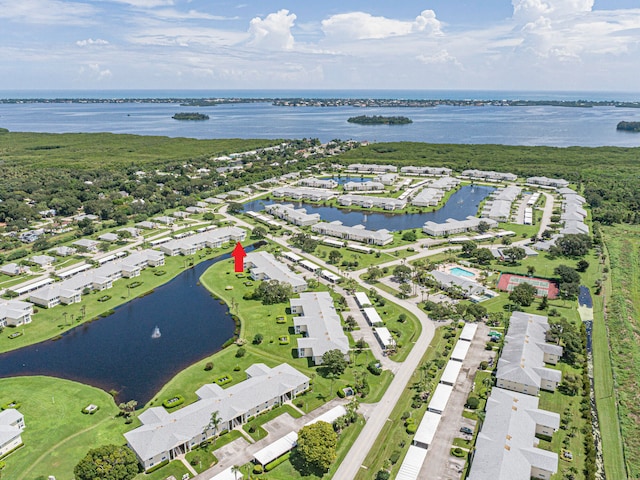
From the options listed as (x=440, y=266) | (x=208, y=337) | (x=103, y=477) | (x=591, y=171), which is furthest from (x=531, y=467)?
(x=591, y=171)

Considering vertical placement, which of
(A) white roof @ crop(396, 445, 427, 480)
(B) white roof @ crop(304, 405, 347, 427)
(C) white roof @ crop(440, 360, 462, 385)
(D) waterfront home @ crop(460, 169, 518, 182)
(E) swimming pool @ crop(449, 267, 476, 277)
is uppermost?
(D) waterfront home @ crop(460, 169, 518, 182)

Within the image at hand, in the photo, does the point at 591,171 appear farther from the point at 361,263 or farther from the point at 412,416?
the point at 412,416

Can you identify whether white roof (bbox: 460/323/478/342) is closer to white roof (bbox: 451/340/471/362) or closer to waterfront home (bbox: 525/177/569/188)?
white roof (bbox: 451/340/471/362)

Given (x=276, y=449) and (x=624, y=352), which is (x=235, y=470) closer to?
(x=276, y=449)

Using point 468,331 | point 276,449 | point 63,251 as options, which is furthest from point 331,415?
point 63,251

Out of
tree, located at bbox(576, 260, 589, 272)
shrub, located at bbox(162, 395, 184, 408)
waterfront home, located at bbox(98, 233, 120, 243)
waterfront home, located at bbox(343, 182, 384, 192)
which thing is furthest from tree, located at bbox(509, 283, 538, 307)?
waterfront home, located at bbox(343, 182, 384, 192)

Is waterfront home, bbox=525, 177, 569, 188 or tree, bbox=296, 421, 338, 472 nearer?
tree, bbox=296, 421, 338, 472
